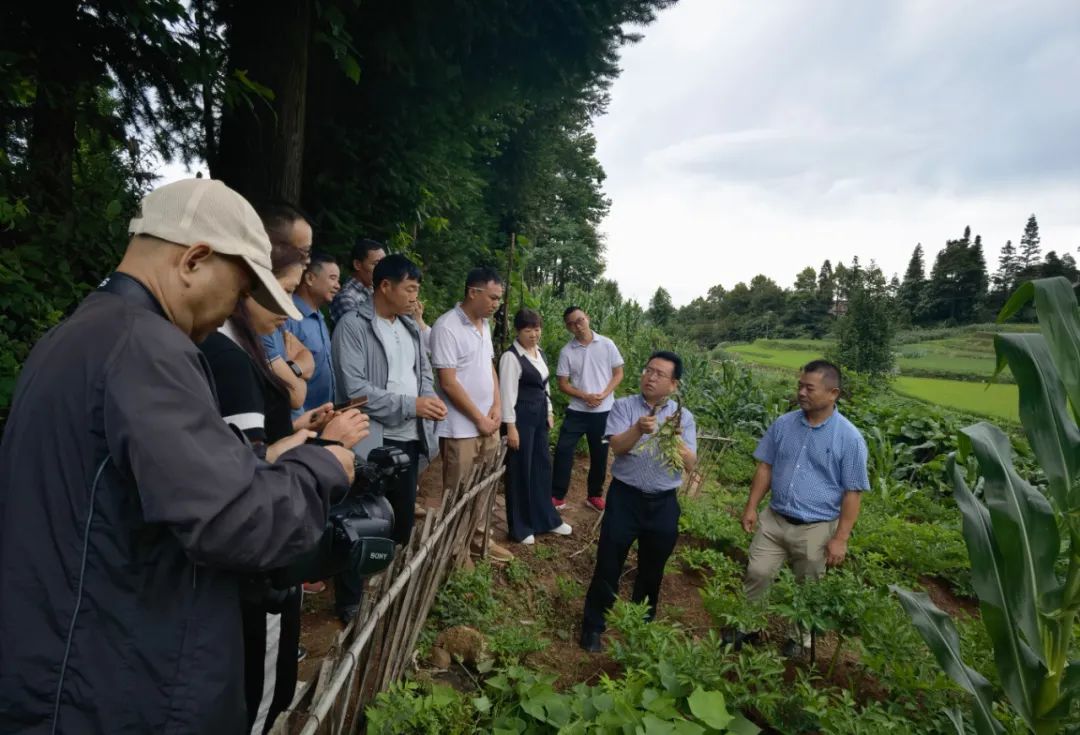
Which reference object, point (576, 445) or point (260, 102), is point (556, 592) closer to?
point (576, 445)

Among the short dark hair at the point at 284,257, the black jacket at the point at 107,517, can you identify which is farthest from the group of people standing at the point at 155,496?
the short dark hair at the point at 284,257

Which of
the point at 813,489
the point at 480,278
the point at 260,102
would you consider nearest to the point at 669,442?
the point at 813,489

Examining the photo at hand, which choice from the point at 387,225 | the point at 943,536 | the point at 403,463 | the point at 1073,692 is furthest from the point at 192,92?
the point at 943,536

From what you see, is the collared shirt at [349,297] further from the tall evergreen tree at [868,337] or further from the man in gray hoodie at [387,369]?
the tall evergreen tree at [868,337]

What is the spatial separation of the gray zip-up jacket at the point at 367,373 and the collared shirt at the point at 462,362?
0.65 m

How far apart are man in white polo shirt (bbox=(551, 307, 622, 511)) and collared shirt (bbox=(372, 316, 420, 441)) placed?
218 cm

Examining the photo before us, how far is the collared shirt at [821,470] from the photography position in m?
3.53

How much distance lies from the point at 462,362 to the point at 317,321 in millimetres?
1116

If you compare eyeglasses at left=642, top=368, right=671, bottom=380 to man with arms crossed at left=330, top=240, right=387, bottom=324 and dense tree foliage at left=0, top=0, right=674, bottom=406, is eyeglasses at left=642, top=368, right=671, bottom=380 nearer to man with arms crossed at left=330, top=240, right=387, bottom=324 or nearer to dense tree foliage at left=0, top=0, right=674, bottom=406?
man with arms crossed at left=330, top=240, right=387, bottom=324

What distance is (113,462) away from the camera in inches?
40.9

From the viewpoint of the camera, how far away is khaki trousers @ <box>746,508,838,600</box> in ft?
11.8

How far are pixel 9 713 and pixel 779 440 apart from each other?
3767 mm

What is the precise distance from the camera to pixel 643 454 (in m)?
3.34

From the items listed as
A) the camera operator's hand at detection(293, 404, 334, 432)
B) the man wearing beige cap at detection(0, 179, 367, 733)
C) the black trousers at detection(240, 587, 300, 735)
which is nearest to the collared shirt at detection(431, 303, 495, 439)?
the camera operator's hand at detection(293, 404, 334, 432)
